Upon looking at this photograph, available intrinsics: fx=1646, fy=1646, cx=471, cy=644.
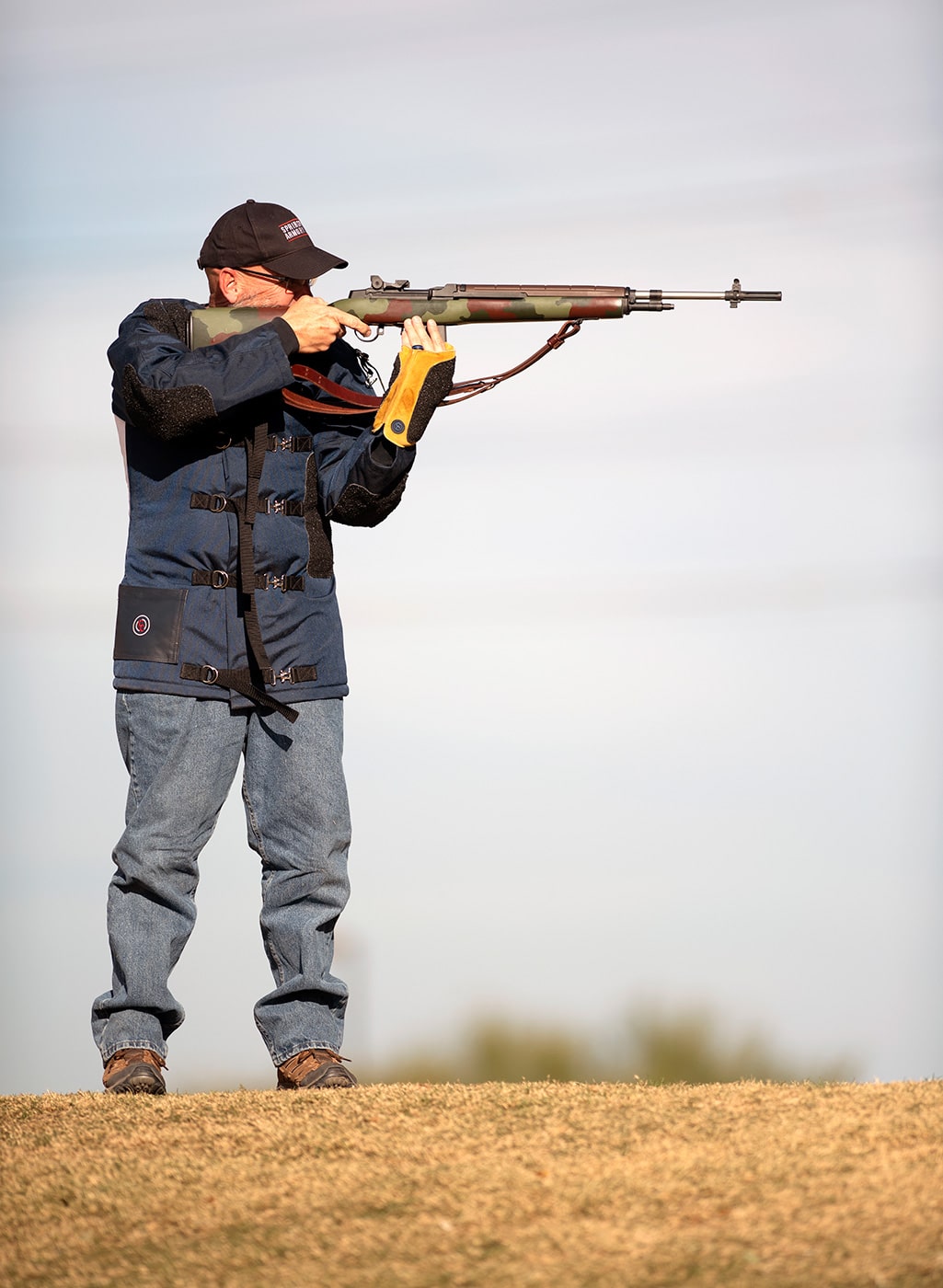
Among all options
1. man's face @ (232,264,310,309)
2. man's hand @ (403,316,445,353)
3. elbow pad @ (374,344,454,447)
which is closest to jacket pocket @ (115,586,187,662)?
elbow pad @ (374,344,454,447)

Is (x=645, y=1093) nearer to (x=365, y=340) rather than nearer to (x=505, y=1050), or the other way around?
(x=365, y=340)

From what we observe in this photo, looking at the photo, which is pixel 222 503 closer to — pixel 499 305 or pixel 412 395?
pixel 412 395

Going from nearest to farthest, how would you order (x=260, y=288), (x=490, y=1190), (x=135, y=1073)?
(x=490, y=1190)
(x=135, y=1073)
(x=260, y=288)

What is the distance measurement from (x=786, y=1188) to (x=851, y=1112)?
77cm

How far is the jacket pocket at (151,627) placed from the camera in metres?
5.25

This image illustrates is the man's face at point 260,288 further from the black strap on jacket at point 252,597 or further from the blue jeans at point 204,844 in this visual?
the blue jeans at point 204,844

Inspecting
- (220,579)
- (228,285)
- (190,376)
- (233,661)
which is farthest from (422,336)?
(233,661)

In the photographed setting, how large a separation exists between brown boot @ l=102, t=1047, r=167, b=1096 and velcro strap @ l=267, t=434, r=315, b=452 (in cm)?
198

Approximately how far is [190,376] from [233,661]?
2.99 feet

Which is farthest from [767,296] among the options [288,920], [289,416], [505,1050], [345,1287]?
[505,1050]

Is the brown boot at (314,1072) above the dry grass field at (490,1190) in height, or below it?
below

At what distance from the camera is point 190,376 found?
16.9 feet

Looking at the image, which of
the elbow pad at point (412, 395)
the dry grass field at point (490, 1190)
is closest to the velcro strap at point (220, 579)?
the elbow pad at point (412, 395)

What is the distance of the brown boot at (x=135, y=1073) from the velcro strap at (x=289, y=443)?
1.98 m
